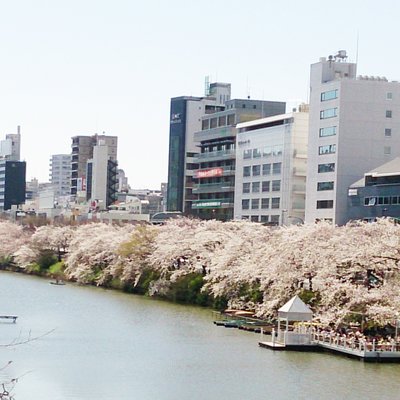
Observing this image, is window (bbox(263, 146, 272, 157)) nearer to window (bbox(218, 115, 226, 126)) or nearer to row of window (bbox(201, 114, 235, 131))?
row of window (bbox(201, 114, 235, 131))

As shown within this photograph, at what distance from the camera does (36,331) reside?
35.0m

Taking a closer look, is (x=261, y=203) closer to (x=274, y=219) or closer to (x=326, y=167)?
(x=274, y=219)

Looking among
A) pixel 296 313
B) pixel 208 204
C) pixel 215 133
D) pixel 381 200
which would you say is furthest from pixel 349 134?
pixel 296 313

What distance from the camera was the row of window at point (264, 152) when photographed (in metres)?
76.9

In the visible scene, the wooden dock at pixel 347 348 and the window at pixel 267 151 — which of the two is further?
the window at pixel 267 151

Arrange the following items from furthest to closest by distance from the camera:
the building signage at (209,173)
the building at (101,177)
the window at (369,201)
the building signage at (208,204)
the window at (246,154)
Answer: the building at (101,177), the building signage at (208,204), the building signage at (209,173), the window at (246,154), the window at (369,201)

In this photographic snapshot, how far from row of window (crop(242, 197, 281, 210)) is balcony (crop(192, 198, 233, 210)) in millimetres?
4127

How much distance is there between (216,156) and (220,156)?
879mm

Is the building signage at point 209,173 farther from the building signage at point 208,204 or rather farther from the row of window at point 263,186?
the row of window at point 263,186

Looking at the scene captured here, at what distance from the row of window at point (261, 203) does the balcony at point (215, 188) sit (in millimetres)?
4394

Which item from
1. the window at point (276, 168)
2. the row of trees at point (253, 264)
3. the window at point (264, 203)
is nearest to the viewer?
the row of trees at point (253, 264)

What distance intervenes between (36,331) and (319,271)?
10438mm

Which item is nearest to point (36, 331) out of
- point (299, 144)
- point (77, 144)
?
point (299, 144)

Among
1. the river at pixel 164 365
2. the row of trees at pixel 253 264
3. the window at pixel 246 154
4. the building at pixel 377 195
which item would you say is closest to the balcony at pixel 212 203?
the window at pixel 246 154
